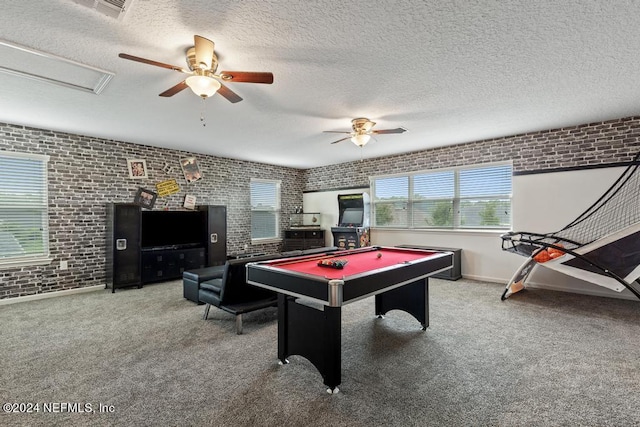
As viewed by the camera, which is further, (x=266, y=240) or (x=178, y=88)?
(x=266, y=240)

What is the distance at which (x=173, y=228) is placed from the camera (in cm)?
613

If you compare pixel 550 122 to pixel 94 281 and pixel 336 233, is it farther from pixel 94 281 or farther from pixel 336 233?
pixel 94 281

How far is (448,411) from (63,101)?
16.6ft

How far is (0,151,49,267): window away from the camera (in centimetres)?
457

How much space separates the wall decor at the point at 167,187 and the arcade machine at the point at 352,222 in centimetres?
362

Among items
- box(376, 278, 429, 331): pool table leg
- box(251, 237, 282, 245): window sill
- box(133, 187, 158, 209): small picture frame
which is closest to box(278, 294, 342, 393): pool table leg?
box(376, 278, 429, 331): pool table leg

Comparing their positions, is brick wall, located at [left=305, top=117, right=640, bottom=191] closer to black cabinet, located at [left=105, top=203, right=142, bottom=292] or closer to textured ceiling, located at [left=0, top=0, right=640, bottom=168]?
textured ceiling, located at [left=0, top=0, right=640, bottom=168]

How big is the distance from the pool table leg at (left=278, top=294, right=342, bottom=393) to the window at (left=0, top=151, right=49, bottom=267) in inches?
183

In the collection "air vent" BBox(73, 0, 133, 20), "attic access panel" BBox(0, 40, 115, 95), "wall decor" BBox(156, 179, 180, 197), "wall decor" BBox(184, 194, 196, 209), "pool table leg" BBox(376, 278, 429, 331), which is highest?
"attic access panel" BBox(0, 40, 115, 95)

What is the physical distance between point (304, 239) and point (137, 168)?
4.17m

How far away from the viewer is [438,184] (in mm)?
6359

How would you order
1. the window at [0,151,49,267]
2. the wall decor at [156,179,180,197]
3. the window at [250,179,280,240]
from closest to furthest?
1. the window at [0,151,49,267]
2. the wall decor at [156,179,180,197]
3. the window at [250,179,280,240]

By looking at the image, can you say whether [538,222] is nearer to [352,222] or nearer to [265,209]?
[352,222]

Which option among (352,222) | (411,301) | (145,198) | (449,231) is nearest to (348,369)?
(411,301)
